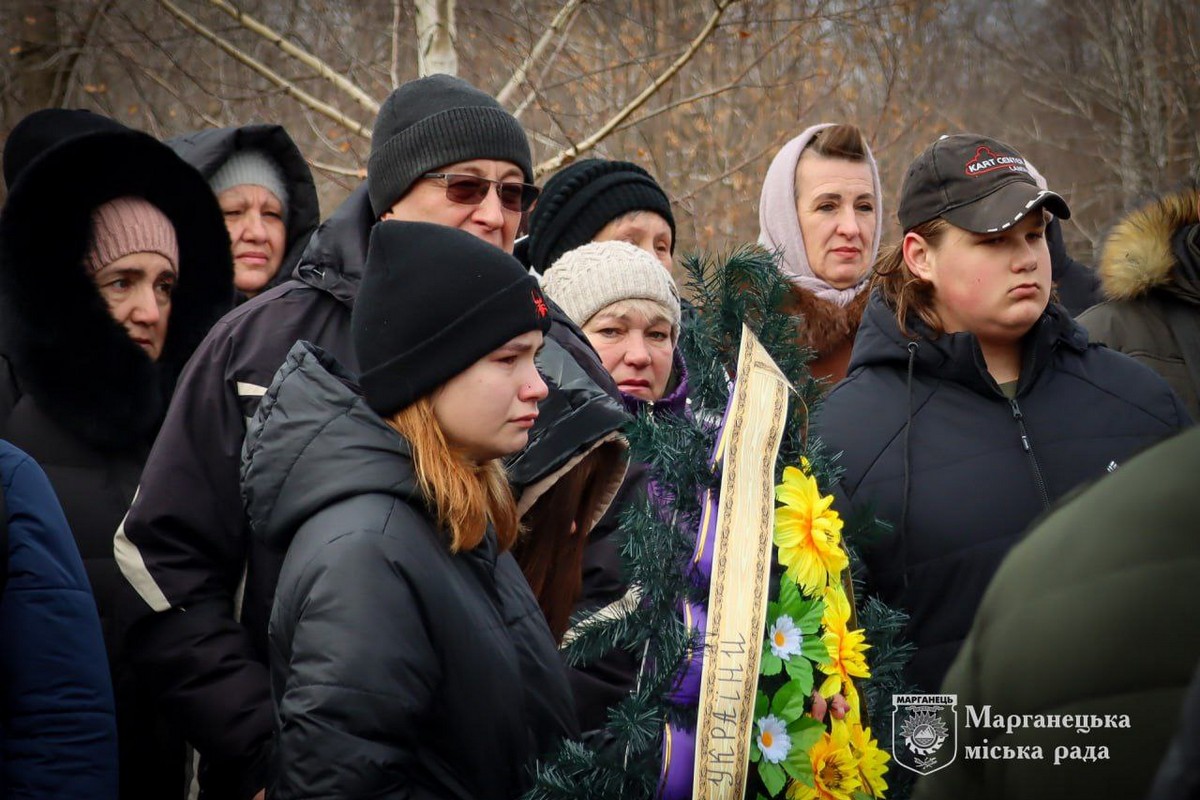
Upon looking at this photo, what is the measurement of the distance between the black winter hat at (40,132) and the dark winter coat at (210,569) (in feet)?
4.54

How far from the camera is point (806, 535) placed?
2.48 meters

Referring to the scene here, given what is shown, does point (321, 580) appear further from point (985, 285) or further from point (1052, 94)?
point (1052, 94)

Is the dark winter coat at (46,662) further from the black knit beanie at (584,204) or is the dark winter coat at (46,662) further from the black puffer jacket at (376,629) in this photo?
the black knit beanie at (584,204)

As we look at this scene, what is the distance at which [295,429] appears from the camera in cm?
261

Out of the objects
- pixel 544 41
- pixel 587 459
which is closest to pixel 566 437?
pixel 587 459

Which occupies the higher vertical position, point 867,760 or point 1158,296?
point 1158,296

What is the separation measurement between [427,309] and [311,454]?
354mm

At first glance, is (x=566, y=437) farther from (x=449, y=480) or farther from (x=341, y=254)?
(x=341, y=254)

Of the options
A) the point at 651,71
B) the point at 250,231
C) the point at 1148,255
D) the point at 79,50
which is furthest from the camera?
the point at 79,50

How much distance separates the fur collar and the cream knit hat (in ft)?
1.77

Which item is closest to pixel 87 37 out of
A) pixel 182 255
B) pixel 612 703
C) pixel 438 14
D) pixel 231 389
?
pixel 438 14

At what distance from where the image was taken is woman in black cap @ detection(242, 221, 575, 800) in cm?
230

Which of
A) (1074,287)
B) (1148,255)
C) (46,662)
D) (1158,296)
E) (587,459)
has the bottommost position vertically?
(46,662)

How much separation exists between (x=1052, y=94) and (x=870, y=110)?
13.7 feet
